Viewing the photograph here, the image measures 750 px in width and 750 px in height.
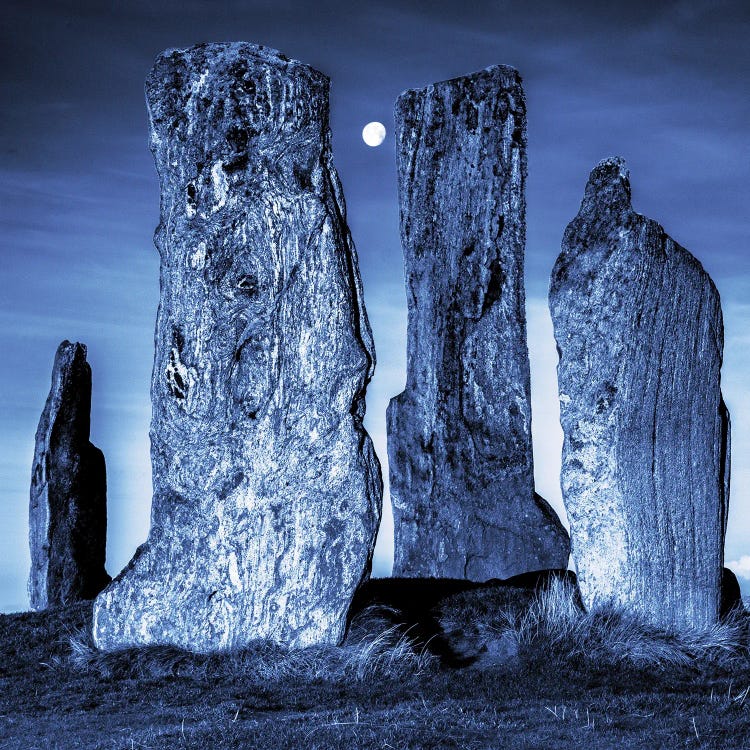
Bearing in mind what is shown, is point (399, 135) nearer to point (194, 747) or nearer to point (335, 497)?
point (335, 497)

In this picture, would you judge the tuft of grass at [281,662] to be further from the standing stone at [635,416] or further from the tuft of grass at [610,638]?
the standing stone at [635,416]

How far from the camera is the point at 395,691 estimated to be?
8945 millimetres

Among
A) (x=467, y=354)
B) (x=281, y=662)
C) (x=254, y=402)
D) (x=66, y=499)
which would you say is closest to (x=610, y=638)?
(x=281, y=662)

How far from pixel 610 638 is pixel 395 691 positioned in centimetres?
220

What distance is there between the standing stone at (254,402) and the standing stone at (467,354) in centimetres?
498

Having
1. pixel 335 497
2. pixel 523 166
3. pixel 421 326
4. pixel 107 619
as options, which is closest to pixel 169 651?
pixel 107 619

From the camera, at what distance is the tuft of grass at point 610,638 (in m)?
10.0

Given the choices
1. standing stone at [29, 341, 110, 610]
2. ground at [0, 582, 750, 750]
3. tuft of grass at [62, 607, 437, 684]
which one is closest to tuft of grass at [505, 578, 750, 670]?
ground at [0, 582, 750, 750]

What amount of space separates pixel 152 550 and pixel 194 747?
284cm

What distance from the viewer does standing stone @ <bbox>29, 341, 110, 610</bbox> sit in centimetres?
1565

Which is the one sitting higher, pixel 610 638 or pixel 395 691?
pixel 610 638

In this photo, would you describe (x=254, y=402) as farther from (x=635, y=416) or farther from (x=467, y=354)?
(x=467, y=354)

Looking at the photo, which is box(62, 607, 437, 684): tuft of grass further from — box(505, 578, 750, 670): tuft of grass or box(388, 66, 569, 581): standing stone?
box(388, 66, 569, 581): standing stone

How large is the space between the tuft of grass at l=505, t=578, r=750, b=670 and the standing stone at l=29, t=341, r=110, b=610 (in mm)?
6887
